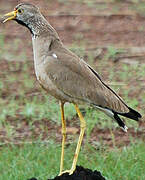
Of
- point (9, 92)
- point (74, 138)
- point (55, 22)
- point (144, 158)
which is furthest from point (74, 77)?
point (55, 22)

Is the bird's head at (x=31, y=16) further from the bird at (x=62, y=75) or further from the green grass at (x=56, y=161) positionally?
the green grass at (x=56, y=161)

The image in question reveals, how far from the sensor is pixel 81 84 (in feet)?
16.8

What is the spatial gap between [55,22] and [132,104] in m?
3.95

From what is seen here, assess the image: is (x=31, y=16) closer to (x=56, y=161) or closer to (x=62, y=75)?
(x=62, y=75)

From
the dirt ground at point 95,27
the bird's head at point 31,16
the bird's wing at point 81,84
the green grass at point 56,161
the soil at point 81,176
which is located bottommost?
the dirt ground at point 95,27

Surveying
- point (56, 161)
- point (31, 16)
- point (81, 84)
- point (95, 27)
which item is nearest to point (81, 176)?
point (81, 84)

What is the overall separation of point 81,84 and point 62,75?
20 centimetres

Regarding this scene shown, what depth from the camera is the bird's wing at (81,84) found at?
502cm

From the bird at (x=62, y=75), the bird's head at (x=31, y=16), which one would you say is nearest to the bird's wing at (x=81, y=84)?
the bird at (x=62, y=75)

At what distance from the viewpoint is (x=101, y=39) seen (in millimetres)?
10312

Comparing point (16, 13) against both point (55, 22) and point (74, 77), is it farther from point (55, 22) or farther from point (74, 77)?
point (55, 22)

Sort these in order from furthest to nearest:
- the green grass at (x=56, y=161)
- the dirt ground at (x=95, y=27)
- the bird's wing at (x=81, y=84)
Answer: the dirt ground at (x=95, y=27) < the green grass at (x=56, y=161) < the bird's wing at (x=81, y=84)

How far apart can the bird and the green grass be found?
827 mm

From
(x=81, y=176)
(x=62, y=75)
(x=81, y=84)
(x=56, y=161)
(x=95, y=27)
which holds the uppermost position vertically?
(x=62, y=75)
